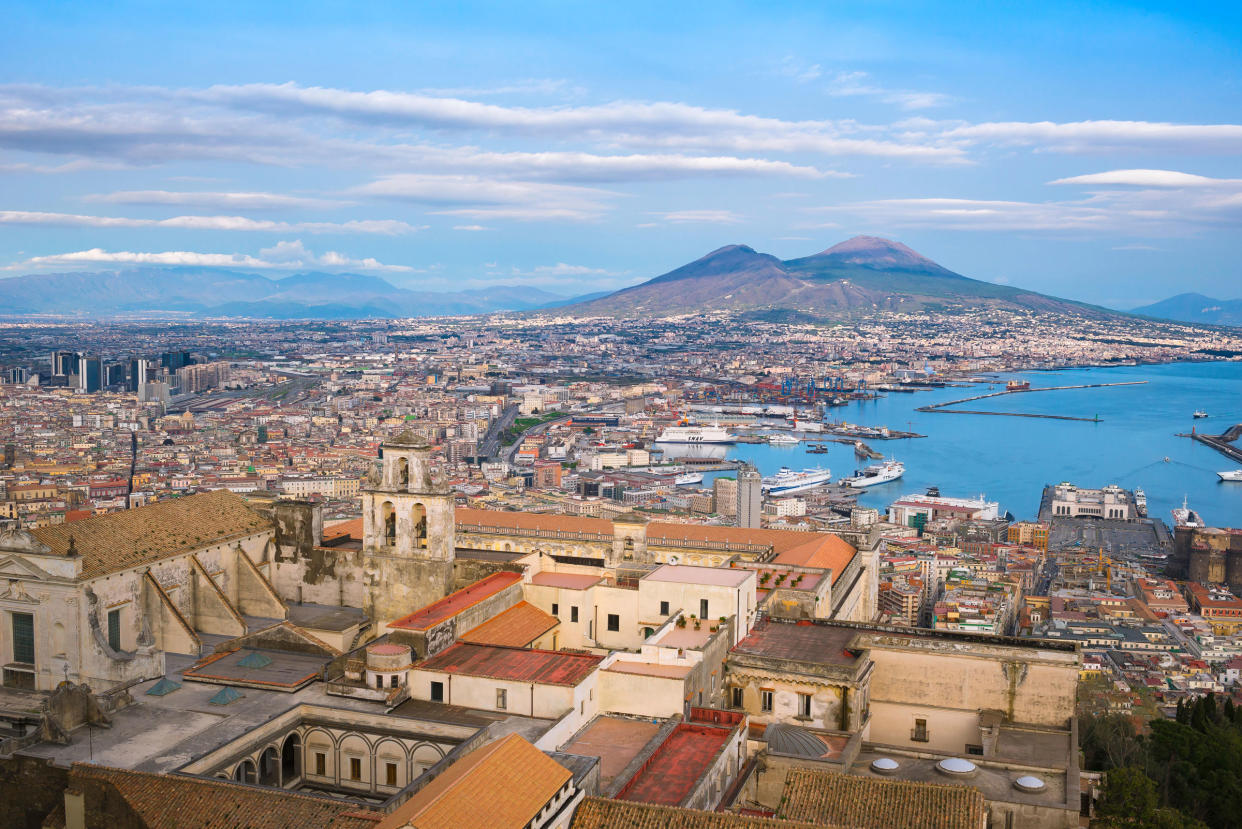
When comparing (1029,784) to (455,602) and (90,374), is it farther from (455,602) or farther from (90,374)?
(90,374)

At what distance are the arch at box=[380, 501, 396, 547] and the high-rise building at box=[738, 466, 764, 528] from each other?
55.2 ft

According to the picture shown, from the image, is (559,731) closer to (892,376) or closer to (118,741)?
(118,741)

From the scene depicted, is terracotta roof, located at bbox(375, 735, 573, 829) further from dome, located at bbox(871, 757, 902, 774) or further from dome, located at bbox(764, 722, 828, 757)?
dome, located at bbox(871, 757, 902, 774)

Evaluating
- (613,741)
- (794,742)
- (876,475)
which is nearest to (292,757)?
(613,741)

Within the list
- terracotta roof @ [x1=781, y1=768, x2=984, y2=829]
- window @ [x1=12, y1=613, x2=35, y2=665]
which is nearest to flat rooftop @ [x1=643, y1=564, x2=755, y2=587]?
terracotta roof @ [x1=781, y1=768, x2=984, y2=829]

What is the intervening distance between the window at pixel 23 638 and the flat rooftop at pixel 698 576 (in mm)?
7823

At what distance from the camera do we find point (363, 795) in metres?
11.8

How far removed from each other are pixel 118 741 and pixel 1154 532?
56.3m

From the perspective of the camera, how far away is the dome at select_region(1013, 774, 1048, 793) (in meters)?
10.9

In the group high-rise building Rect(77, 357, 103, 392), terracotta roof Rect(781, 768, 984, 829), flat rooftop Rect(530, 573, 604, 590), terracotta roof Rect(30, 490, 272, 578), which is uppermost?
terracotta roof Rect(30, 490, 272, 578)

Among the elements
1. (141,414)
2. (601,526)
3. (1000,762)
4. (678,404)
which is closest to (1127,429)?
(678,404)

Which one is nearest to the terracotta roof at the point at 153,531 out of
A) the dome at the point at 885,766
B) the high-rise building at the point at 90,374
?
the dome at the point at 885,766

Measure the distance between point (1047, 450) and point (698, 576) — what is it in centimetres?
7443

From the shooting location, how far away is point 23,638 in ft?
46.5
